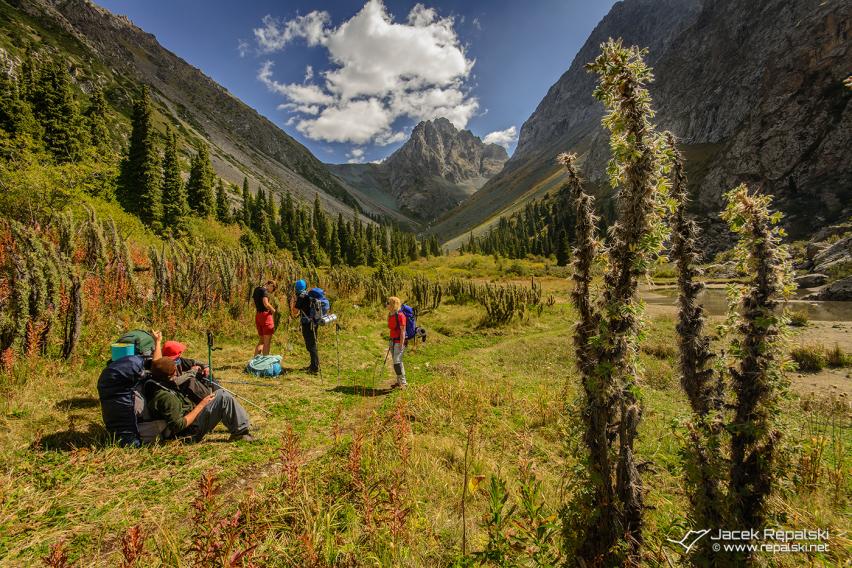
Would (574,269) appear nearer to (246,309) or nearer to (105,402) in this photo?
(105,402)

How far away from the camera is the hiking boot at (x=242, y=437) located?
5989 millimetres

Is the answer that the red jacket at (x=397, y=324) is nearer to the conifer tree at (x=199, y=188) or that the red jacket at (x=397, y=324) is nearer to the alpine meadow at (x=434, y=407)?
the alpine meadow at (x=434, y=407)

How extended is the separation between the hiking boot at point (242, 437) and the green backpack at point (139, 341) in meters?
1.97

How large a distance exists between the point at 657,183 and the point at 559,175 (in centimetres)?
17826

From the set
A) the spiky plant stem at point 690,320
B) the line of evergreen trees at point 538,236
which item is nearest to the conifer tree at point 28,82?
the spiky plant stem at point 690,320

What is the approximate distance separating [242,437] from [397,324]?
15.0ft

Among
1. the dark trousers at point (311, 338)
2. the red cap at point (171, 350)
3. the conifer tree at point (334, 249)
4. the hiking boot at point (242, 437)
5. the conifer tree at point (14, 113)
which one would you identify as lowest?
the hiking boot at point (242, 437)

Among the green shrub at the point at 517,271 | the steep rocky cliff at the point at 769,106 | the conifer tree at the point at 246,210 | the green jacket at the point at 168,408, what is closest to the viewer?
the green jacket at the point at 168,408

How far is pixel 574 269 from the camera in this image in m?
3.65

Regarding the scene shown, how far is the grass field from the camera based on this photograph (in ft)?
10.9

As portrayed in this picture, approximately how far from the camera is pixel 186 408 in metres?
5.87

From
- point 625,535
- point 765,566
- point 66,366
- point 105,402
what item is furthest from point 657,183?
point 66,366

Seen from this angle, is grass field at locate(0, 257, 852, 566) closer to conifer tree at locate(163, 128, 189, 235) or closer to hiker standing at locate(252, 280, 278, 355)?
hiker standing at locate(252, 280, 278, 355)

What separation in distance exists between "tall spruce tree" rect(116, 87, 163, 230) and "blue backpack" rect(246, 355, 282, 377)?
3568 cm
